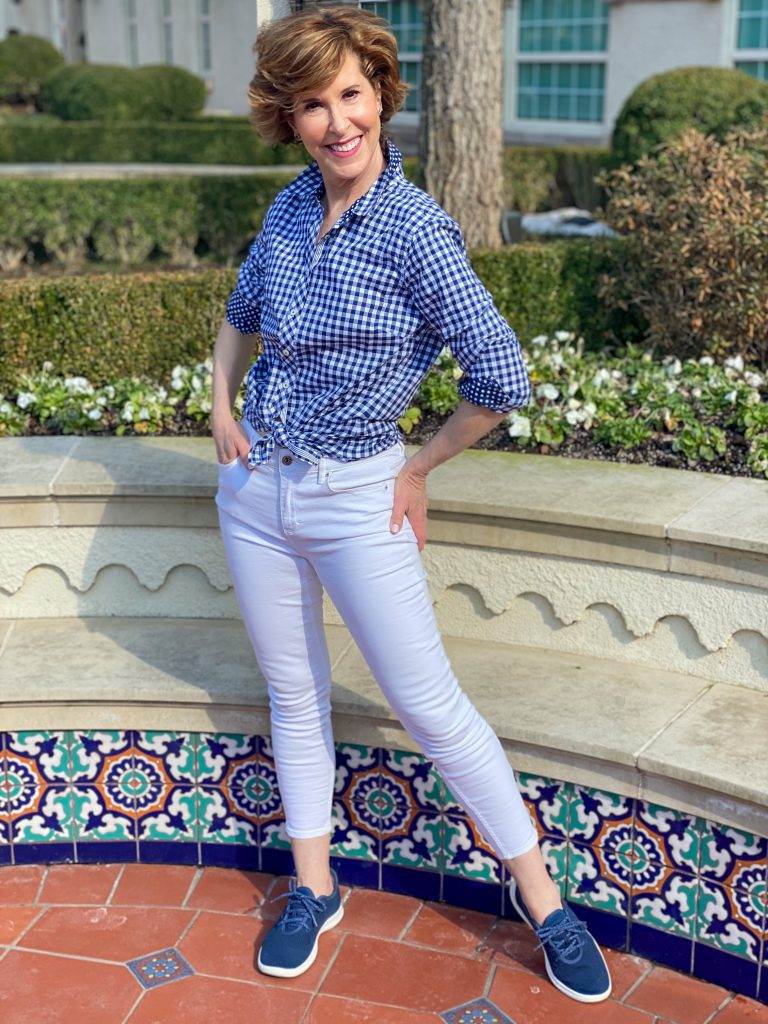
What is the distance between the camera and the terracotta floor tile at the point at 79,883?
301 cm

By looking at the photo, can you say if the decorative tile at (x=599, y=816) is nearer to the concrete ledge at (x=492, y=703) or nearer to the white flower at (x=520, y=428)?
the concrete ledge at (x=492, y=703)

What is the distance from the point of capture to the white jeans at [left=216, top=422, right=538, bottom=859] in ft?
7.72

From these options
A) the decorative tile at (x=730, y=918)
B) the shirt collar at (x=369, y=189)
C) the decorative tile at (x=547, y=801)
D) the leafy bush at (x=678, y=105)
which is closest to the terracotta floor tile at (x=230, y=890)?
the decorative tile at (x=547, y=801)

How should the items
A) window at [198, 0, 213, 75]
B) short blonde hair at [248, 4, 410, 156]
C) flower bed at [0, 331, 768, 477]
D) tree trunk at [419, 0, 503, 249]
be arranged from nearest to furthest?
short blonde hair at [248, 4, 410, 156] → flower bed at [0, 331, 768, 477] → tree trunk at [419, 0, 503, 249] → window at [198, 0, 213, 75]

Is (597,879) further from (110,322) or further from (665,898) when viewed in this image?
(110,322)

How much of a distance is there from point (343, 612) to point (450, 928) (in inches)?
34.8

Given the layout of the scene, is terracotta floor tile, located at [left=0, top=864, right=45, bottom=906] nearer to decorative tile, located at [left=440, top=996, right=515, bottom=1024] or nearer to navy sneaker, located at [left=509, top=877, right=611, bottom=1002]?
decorative tile, located at [left=440, top=996, right=515, bottom=1024]

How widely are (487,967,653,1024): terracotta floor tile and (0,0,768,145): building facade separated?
7.78 meters

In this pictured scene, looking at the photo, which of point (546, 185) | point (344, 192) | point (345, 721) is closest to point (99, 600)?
point (345, 721)

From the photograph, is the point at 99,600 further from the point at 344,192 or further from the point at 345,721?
the point at 344,192

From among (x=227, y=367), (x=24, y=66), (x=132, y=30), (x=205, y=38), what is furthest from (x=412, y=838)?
(x=132, y=30)

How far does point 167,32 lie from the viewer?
24.3 m

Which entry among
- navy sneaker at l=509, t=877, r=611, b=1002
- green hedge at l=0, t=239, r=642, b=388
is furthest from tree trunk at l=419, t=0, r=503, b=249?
navy sneaker at l=509, t=877, r=611, b=1002

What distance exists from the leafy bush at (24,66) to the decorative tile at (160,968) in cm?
2379
